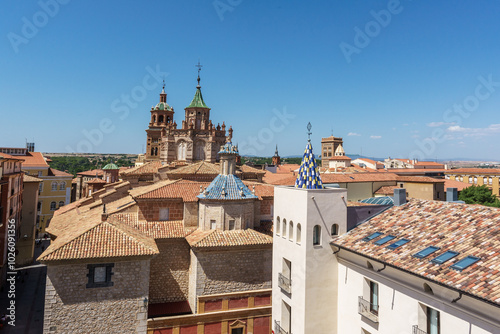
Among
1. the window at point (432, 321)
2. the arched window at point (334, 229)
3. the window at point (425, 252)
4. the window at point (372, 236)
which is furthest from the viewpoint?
the arched window at point (334, 229)

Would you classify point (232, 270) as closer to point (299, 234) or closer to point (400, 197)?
point (299, 234)

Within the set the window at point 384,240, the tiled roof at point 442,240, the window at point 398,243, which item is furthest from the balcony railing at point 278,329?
the window at point 398,243

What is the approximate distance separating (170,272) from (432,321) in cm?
1397

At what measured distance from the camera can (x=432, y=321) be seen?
9148mm

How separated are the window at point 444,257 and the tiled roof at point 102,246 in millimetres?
11445

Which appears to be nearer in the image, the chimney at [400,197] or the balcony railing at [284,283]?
the balcony railing at [284,283]

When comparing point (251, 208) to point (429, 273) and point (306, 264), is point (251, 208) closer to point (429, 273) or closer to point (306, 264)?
point (306, 264)

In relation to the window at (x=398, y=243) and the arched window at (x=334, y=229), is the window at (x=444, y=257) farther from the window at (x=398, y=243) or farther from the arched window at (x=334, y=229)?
the arched window at (x=334, y=229)

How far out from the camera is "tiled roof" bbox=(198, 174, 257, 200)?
19.3m

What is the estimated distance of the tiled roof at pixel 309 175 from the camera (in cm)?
1398

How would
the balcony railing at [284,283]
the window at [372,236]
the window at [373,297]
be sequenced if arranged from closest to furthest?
1. the window at [373,297]
2. the window at [372,236]
3. the balcony railing at [284,283]

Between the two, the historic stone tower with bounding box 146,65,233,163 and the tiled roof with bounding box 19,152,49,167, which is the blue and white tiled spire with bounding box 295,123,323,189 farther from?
the tiled roof with bounding box 19,152,49,167

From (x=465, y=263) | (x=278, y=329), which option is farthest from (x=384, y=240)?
(x=278, y=329)

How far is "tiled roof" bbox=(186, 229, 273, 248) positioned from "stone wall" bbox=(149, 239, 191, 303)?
1.24 meters
